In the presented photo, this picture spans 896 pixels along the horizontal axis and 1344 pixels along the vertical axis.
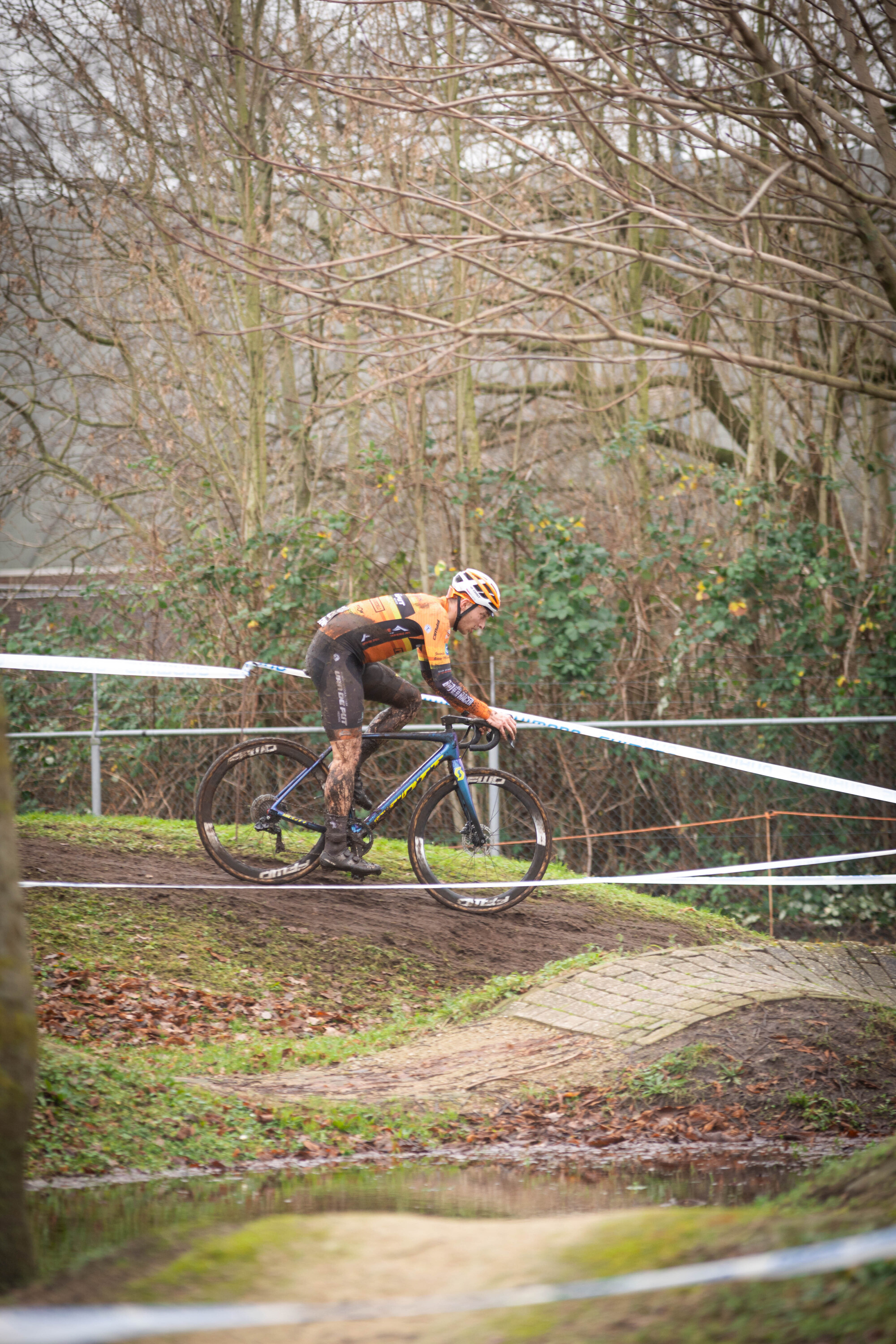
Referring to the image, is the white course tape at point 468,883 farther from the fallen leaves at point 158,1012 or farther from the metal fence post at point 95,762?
the metal fence post at point 95,762

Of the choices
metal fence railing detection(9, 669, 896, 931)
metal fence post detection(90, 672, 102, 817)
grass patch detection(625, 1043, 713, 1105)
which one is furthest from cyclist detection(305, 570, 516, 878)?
metal fence post detection(90, 672, 102, 817)

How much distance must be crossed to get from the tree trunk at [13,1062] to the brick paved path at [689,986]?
4079 millimetres

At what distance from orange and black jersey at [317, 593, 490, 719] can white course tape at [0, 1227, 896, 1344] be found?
5756 millimetres

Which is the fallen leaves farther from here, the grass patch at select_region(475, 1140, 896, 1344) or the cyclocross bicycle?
the grass patch at select_region(475, 1140, 896, 1344)

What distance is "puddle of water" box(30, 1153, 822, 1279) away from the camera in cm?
450

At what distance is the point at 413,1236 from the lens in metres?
3.06

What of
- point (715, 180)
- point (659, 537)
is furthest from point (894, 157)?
point (715, 180)

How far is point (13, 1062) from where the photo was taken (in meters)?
2.96

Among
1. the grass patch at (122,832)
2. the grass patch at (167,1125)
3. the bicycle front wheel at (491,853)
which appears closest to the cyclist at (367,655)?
the bicycle front wheel at (491,853)

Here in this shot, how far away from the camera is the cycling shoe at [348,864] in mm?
8758

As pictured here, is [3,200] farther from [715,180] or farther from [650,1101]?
[650,1101]

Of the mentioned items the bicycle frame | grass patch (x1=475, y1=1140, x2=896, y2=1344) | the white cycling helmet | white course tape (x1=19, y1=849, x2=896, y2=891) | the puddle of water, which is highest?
the white cycling helmet

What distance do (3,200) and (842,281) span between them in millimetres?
11220

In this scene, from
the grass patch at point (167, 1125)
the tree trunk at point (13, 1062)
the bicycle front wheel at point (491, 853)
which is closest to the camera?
the tree trunk at point (13, 1062)
